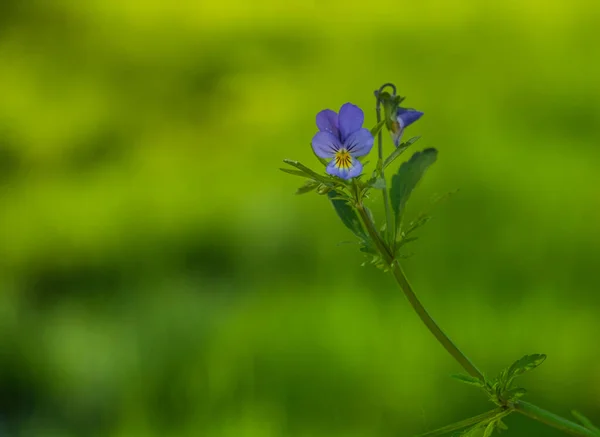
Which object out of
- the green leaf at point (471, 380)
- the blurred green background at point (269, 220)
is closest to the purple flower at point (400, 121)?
the green leaf at point (471, 380)

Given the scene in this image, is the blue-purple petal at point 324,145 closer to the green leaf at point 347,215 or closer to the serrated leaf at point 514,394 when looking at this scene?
the green leaf at point 347,215

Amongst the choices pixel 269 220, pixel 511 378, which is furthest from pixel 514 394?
pixel 269 220

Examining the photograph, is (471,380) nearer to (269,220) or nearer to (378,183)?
(378,183)

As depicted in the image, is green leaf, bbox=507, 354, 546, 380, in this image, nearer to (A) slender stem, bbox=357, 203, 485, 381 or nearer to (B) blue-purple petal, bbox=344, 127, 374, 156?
(A) slender stem, bbox=357, 203, 485, 381

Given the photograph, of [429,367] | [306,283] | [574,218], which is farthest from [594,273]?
[306,283]

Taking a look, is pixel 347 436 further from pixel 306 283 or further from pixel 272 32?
pixel 272 32

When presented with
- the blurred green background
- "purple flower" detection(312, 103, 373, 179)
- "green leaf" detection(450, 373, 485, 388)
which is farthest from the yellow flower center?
the blurred green background
